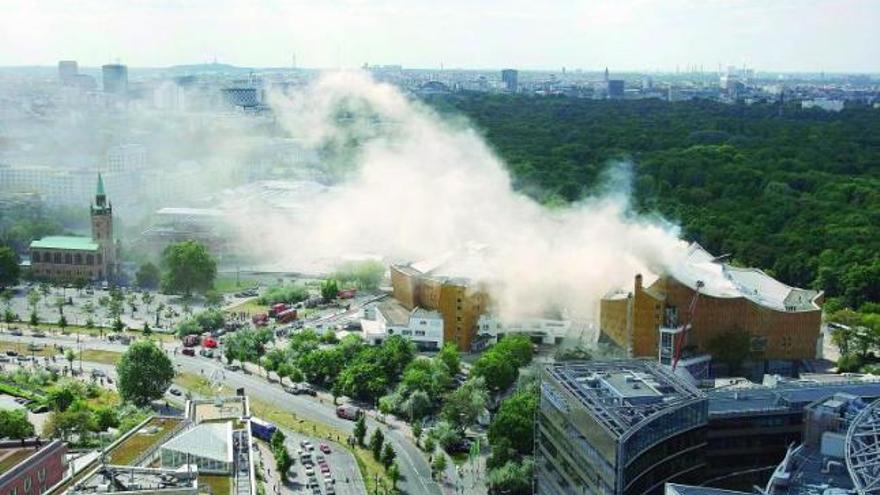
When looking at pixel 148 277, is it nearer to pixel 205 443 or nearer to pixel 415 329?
pixel 415 329

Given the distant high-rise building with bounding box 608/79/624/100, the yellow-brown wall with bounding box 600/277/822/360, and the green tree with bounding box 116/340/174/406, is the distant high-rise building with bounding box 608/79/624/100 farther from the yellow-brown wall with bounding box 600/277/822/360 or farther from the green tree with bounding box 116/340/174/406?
the green tree with bounding box 116/340/174/406

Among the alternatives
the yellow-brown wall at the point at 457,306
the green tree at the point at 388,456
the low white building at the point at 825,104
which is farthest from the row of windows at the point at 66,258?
the low white building at the point at 825,104

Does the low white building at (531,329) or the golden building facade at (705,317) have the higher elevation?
the golden building facade at (705,317)

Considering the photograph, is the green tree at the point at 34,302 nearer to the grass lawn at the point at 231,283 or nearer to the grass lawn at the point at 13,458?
the grass lawn at the point at 231,283

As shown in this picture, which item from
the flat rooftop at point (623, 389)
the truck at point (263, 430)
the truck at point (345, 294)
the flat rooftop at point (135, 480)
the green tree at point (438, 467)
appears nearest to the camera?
the flat rooftop at point (135, 480)

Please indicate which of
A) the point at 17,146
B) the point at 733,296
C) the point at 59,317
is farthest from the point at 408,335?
the point at 17,146

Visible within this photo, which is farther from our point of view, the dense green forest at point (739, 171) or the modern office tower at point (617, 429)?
the dense green forest at point (739, 171)

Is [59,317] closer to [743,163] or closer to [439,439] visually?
[439,439]
